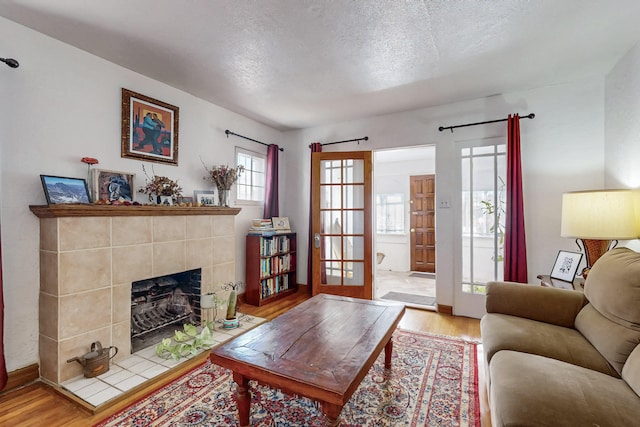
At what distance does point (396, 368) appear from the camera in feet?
7.29

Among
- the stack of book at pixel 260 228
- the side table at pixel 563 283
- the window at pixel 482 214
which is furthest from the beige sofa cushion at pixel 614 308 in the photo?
the stack of book at pixel 260 228

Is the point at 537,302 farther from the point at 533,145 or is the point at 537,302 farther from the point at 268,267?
the point at 268,267

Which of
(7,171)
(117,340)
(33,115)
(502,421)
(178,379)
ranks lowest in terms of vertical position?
(178,379)

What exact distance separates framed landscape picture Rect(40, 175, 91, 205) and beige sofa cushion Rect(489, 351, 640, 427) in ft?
9.51

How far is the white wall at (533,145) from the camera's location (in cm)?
286

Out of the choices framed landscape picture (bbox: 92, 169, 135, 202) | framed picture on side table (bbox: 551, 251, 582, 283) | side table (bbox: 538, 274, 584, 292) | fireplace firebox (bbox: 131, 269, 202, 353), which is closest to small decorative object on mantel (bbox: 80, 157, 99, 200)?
framed landscape picture (bbox: 92, 169, 135, 202)

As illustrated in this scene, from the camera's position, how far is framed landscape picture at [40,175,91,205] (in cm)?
211

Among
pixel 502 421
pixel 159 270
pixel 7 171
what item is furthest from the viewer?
pixel 159 270

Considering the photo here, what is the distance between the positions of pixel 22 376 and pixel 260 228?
8.21 ft

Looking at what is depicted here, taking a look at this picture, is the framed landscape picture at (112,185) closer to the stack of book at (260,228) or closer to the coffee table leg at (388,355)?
the stack of book at (260,228)

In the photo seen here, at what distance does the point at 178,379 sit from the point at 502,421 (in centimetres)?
203

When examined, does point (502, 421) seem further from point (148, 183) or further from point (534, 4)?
point (148, 183)

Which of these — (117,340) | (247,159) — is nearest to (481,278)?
(247,159)

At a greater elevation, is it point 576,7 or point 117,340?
point 576,7
